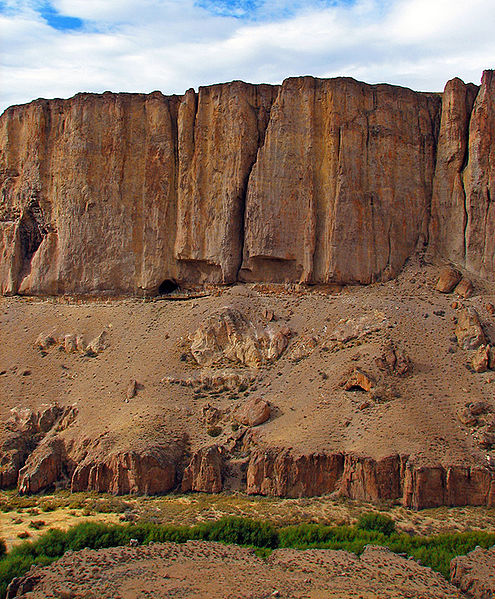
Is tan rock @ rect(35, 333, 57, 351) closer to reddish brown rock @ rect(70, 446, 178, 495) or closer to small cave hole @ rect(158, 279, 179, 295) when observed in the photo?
small cave hole @ rect(158, 279, 179, 295)

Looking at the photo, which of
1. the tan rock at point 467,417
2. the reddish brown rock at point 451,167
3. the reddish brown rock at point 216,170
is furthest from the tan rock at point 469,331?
the reddish brown rock at point 216,170

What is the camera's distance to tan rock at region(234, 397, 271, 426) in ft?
110

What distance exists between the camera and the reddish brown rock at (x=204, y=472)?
3147cm

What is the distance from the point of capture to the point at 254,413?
3372cm

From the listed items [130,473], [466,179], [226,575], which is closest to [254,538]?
[226,575]

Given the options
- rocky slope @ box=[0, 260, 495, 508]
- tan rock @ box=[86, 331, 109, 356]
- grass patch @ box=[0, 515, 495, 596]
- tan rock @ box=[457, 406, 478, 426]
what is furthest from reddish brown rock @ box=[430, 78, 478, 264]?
grass patch @ box=[0, 515, 495, 596]

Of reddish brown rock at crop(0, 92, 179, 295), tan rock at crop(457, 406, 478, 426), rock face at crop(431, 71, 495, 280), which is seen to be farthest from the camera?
reddish brown rock at crop(0, 92, 179, 295)

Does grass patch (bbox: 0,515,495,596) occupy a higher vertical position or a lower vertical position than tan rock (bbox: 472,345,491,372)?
lower

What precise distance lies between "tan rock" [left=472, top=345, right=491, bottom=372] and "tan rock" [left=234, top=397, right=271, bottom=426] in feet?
29.9

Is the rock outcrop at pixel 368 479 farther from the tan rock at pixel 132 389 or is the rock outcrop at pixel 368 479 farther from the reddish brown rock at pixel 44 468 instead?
the reddish brown rock at pixel 44 468

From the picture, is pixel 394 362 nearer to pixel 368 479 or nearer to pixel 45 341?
pixel 368 479

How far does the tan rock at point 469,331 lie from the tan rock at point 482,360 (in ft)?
2.69

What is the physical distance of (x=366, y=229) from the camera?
134 feet

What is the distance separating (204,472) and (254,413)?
3.60m
